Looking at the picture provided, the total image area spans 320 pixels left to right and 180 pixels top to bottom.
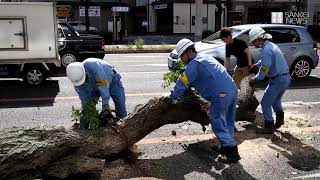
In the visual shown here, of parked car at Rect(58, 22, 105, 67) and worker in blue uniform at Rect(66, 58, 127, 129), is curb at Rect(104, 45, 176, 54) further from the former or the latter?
worker in blue uniform at Rect(66, 58, 127, 129)

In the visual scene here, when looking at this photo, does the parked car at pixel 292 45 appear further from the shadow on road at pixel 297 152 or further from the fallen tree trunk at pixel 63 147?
the fallen tree trunk at pixel 63 147

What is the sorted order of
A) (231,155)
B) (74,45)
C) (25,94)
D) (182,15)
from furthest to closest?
(182,15), (74,45), (25,94), (231,155)

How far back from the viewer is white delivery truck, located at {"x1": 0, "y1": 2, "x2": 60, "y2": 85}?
1107 cm

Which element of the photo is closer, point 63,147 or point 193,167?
point 63,147

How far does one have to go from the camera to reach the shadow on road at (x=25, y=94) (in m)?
9.48

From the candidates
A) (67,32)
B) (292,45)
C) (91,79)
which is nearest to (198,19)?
(67,32)

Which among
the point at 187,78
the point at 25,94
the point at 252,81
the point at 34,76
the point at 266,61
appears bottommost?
the point at 25,94

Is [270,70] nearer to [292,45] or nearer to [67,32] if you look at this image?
[292,45]

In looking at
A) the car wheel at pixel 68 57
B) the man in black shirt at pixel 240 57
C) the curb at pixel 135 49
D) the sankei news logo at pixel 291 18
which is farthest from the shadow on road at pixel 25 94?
the sankei news logo at pixel 291 18

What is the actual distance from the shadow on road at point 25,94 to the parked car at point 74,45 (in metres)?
2.68

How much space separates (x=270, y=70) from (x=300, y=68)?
6.71 m

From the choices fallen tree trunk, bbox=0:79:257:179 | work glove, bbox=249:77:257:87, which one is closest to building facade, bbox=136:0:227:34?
work glove, bbox=249:77:257:87

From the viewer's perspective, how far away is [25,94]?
1055 cm

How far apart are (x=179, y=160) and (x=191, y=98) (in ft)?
3.14
